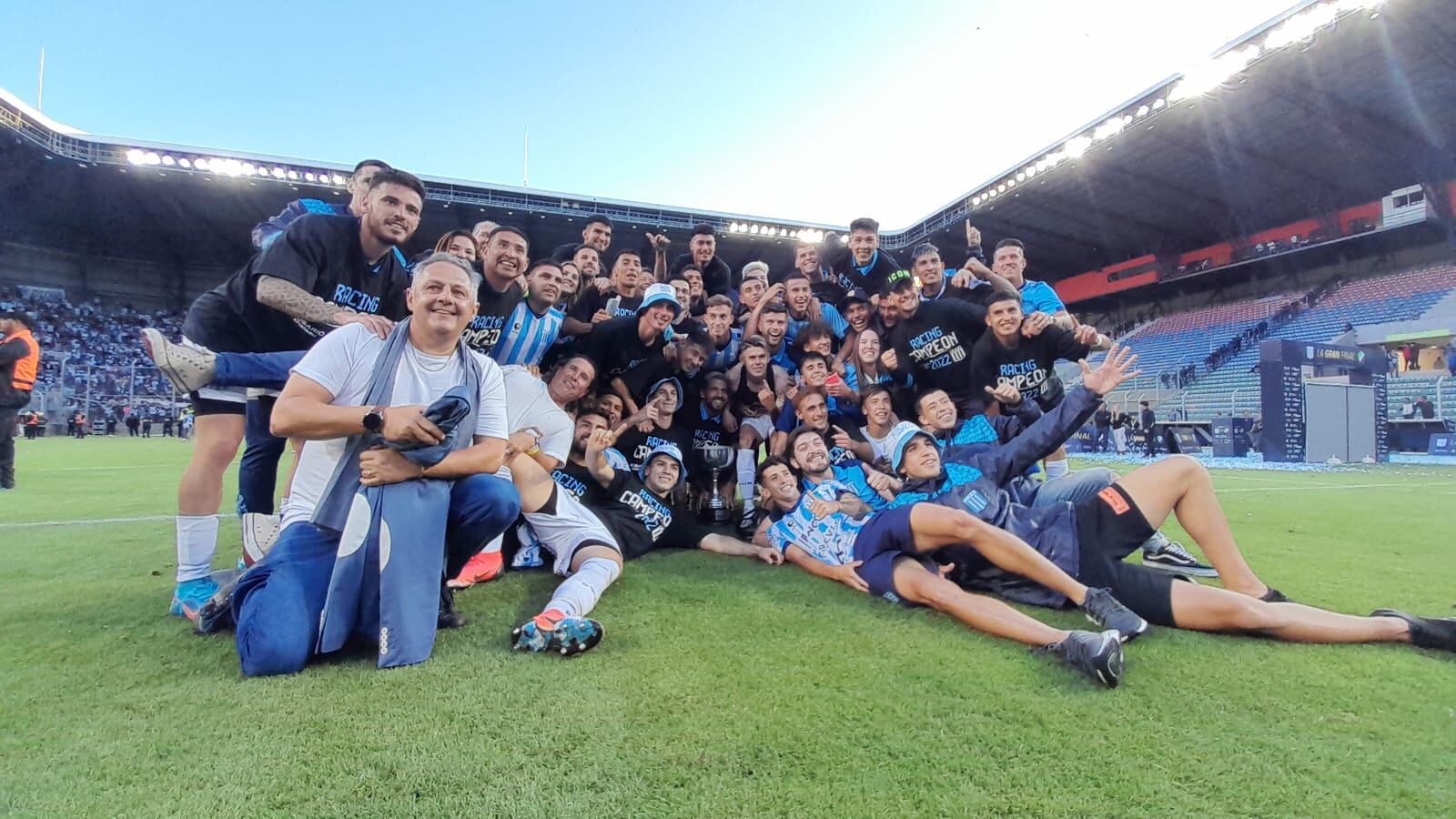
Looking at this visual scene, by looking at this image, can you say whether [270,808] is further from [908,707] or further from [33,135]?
[33,135]

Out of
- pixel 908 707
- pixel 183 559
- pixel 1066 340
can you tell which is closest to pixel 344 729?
pixel 908 707

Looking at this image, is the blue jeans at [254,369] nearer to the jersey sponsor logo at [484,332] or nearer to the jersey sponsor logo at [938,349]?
the jersey sponsor logo at [484,332]

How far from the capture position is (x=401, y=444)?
215 centimetres

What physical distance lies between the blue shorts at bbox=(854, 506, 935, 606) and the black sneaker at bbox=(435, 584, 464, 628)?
5.46 ft

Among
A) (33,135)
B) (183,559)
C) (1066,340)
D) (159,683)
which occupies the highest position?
(33,135)

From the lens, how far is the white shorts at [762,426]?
497 centimetres

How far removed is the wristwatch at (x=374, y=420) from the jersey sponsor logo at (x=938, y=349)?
3.46 meters

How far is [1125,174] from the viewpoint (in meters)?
21.2

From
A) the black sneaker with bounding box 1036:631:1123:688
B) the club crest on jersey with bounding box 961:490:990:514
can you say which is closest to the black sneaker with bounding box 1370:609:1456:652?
the black sneaker with bounding box 1036:631:1123:688

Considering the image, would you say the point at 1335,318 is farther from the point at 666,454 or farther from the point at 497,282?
the point at 497,282

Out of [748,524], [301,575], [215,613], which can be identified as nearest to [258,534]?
[215,613]

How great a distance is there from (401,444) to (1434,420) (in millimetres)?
21228

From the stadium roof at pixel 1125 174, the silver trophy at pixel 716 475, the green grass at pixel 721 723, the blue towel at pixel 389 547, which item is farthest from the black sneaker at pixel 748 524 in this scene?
the stadium roof at pixel 1125 174

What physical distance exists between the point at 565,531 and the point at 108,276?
36031 mm
